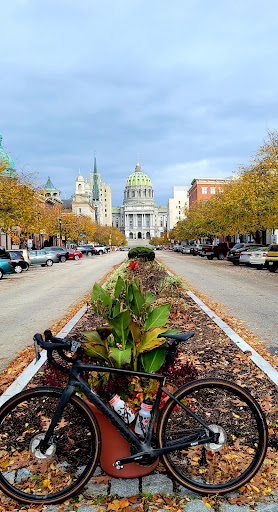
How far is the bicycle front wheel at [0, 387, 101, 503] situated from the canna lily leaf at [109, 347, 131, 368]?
1.27 ft

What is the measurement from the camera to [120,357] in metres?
3.14

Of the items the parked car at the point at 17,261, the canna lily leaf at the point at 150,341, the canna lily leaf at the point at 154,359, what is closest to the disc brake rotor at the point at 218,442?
the canna lily leaf at the point at 154,359

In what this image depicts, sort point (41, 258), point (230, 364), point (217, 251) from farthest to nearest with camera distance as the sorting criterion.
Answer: point (217, 251), point (41, 258), point (230, 364)

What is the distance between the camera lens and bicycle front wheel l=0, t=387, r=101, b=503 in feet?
9.59

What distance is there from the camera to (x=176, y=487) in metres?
3.17

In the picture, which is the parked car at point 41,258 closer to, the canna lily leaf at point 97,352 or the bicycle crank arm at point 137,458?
the canna lily leaf at point 97,352

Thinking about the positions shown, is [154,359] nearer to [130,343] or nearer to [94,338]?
[130,343]

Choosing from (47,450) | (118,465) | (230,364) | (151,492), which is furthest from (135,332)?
(230,364)

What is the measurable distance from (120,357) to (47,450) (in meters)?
0.84

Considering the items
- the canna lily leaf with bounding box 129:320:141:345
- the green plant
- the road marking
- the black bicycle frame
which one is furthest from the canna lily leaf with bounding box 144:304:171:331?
the road marking

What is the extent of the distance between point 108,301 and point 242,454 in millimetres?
1632

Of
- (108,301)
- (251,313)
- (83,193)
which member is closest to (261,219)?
(251,313)

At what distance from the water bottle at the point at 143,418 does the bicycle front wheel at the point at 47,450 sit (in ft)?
1.05

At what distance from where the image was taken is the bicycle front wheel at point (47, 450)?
2.92 meters
